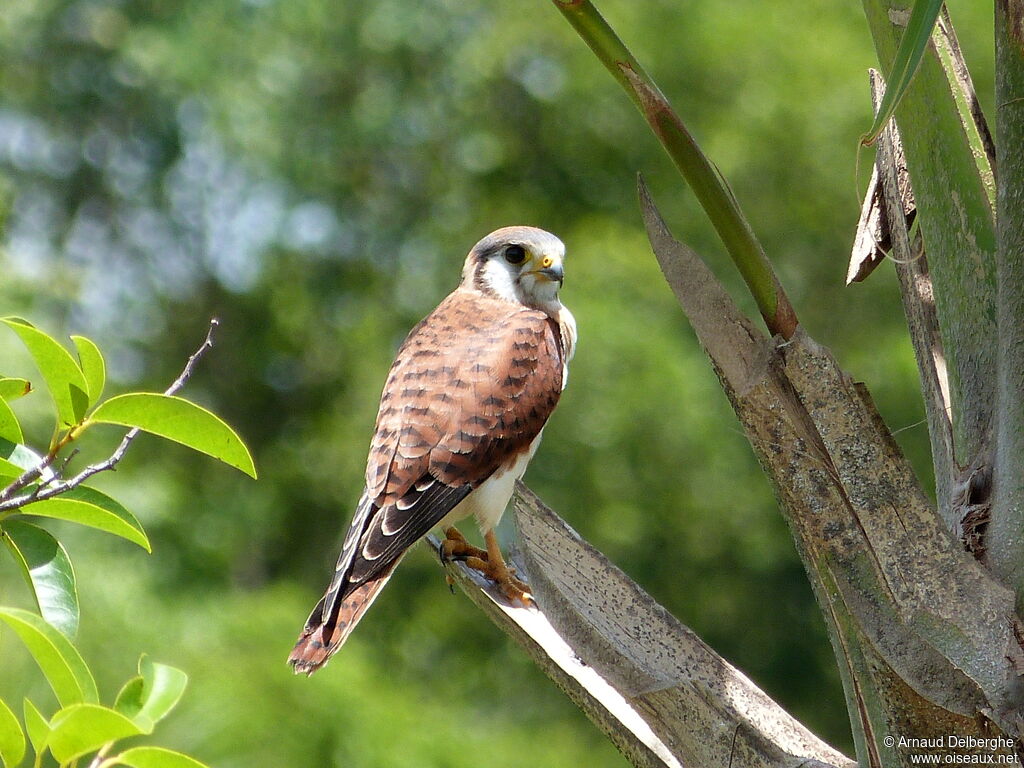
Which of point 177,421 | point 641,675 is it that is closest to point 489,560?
point 641,675

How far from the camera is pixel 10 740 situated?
1.07 m

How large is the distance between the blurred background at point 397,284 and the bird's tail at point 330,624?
2376mm

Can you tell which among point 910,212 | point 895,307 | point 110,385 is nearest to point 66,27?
point 110,385

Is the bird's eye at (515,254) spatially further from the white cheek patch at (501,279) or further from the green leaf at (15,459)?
the green leaf at (15,459)

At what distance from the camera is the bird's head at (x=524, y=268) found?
3023 mm

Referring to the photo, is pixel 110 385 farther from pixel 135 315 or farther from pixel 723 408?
pixel 723 408

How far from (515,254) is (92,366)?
1.85 m

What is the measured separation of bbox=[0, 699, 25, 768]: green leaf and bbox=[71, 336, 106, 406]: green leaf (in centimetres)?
35

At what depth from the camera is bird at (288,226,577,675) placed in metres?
2.29

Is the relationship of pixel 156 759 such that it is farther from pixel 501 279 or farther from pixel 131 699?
pixel 501 279

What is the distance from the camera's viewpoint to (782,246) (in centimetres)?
719

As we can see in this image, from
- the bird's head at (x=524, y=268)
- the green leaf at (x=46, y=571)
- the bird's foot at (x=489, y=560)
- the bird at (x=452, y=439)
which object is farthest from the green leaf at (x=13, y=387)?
the bird's head at (x=524, y=268)

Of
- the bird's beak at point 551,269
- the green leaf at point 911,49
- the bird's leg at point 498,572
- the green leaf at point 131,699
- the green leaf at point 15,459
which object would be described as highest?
the green leaf at point 911,49

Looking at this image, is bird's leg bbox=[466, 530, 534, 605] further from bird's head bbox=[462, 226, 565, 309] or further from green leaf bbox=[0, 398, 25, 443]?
green leaf bbox=[0, 398, 25, 443]
